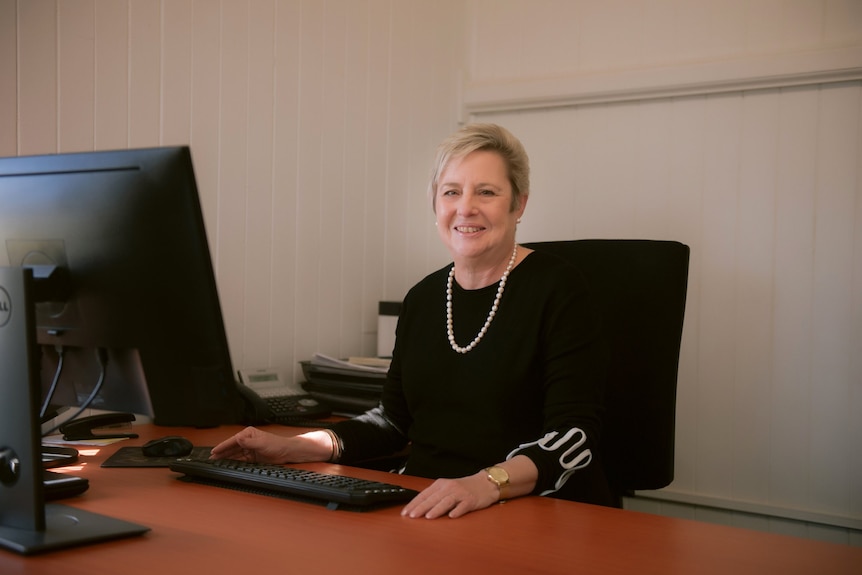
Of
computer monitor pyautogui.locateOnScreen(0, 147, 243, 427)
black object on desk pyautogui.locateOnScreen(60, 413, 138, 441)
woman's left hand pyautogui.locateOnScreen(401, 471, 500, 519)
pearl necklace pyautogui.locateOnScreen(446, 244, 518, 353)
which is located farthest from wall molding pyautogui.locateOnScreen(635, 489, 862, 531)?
computer monitor pyautogui.locateOnScreen(0, 147, 243, 427)

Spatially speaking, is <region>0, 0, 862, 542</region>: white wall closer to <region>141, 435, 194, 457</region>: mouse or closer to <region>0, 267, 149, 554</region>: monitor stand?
<region>141, 435, 194, 457</region>: mouse

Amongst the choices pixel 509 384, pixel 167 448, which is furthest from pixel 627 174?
pixel 167 448

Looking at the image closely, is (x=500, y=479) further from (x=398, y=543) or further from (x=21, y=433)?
(x=21, y=433)

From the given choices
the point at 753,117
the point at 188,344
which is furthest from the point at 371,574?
the point at 753,117

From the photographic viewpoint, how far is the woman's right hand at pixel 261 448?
1557 millimetres

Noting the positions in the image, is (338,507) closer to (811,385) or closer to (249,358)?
(249,358)

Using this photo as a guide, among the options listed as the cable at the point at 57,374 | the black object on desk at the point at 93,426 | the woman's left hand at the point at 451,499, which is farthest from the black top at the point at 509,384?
the cable at the point at 57,374

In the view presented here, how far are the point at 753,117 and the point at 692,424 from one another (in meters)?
1.05

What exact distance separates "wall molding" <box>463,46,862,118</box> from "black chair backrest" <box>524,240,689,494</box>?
3.47 feet

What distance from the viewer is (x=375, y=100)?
9.63 feet

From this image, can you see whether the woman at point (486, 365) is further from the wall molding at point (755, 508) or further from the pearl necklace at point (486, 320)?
the wall molding at point (755, 508)

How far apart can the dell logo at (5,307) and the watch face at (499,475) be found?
0.77m

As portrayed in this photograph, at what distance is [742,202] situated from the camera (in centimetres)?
274

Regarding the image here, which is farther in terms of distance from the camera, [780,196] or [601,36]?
[601,36]
